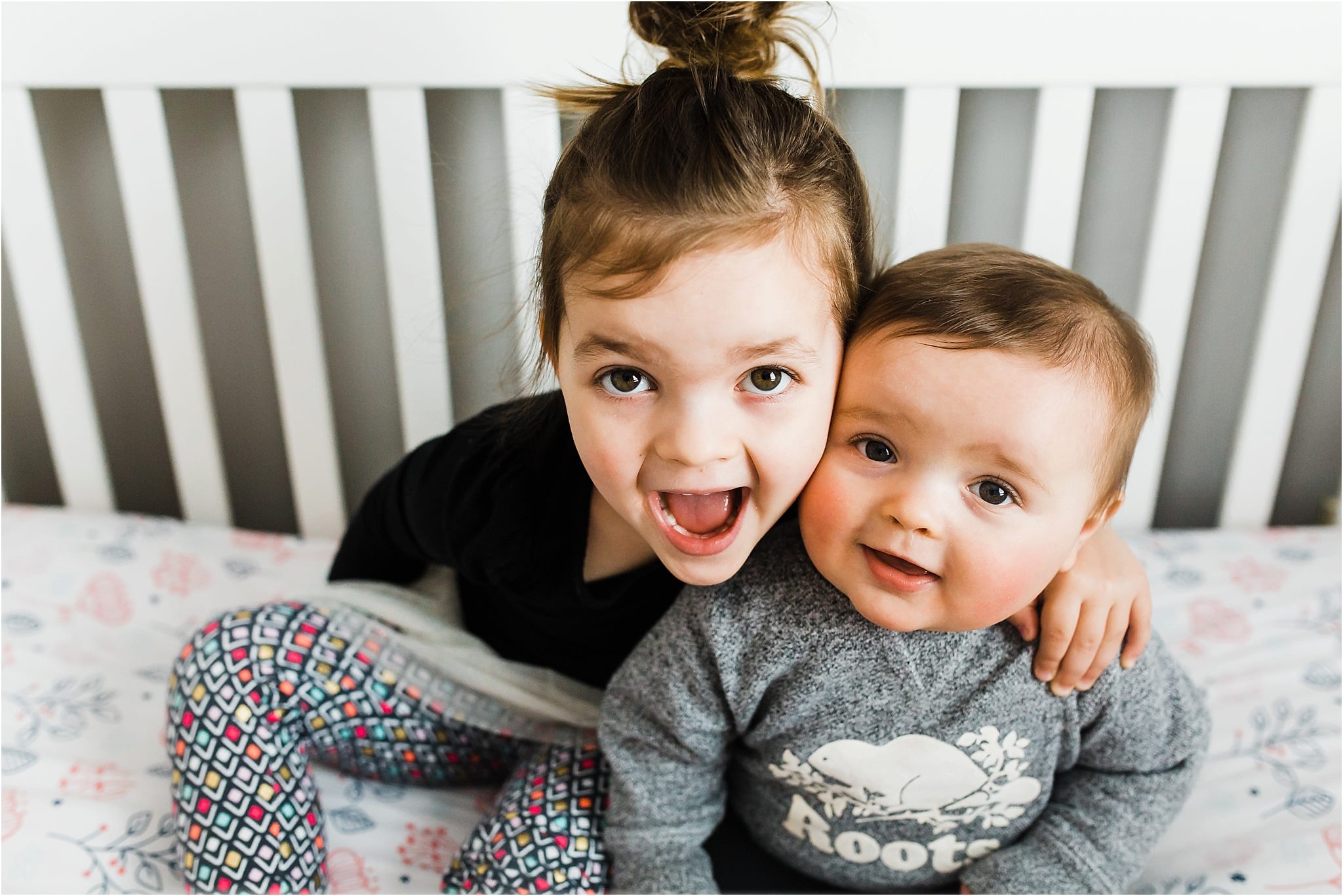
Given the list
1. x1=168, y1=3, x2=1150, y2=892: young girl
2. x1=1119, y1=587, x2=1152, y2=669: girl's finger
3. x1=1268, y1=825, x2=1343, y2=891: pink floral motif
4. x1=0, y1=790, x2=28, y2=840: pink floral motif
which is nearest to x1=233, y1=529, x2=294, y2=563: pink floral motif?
x1=168, y1=3, x2=1150, y2=892: young girl

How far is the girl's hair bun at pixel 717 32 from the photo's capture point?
71cm

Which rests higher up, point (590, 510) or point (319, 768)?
point (590, 510)

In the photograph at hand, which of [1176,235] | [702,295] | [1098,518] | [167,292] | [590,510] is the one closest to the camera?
[702,295]

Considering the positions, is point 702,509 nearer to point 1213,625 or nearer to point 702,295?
point 702,295

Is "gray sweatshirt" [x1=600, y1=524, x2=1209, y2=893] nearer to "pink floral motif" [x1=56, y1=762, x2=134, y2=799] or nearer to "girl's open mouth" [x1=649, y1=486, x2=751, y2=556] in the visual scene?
"girl's open mouth" [x1=649, y1=486, x2=751, y2=556]

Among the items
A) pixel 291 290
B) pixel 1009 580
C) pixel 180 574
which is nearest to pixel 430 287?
pixel 291 290

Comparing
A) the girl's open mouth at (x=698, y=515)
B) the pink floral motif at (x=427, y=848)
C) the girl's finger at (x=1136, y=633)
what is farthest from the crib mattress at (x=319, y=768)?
the girl's open mouth at (x=698, y=515)

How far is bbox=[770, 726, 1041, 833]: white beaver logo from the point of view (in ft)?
2.43

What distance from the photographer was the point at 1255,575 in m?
1.16

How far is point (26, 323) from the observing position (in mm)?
1264

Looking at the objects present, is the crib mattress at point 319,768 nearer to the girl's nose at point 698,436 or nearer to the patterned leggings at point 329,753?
the patterned leggings at point 329,753

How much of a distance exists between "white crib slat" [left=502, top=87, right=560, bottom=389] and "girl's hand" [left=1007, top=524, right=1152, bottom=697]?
55cm

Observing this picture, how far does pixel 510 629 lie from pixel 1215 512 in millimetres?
1018

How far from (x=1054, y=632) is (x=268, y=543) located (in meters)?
0.98
